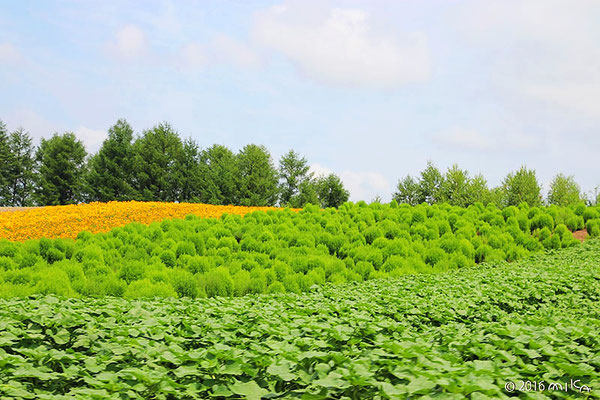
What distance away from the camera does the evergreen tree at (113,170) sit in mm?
31625

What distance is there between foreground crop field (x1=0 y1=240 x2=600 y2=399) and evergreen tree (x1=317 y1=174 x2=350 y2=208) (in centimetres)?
2264

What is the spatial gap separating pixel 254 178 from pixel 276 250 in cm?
1673

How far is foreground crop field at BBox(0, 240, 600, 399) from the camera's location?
2.61 meters

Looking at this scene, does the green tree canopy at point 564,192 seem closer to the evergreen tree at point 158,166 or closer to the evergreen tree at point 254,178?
the evergreen tree at point 254,178

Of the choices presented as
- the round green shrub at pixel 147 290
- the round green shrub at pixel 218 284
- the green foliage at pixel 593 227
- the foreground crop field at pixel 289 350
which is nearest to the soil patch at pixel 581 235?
the green foliage at pixel 593 227

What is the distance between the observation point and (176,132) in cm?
3306

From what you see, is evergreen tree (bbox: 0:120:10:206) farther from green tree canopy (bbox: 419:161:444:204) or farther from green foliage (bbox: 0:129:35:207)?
green tree canopy (bbox: 419:161:444:204)

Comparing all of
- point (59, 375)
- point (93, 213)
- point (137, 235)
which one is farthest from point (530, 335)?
point (93, 213)

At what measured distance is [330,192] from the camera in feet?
94.8

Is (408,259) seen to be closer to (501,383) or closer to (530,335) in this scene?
(530,335)

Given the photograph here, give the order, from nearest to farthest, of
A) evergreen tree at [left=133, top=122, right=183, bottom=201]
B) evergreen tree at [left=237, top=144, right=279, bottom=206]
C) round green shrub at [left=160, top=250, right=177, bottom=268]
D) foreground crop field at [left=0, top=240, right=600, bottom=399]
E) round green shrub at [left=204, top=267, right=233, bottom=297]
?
foreground crop field at [left=0, top=240, right=600, bottom=399] < round green shrub at [left=204, top=267, right=233, bottom=297] < round green shrub at [left=160, top=250, right=177, bottom=268] < evergreen tree at [left=237, top=144, right=279, bottom=206] < evergreen tree at [left=133, top=122, right=183, bottom=201]

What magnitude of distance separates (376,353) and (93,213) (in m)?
14.1

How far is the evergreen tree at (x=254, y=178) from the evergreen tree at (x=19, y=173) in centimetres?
2188

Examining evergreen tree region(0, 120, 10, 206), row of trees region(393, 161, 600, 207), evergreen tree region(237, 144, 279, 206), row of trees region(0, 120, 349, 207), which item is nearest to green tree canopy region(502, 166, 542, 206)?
row of trees region(393, 161, 600, 207)
